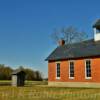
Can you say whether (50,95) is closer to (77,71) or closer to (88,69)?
(88,69)

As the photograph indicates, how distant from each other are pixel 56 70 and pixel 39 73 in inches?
1549

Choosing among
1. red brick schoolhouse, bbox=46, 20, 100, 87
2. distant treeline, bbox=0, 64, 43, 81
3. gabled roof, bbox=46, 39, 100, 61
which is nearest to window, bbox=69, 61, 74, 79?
red brick schoolhouse, bbox=46, 20, 100, 87

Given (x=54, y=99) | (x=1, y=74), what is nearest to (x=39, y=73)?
(x=1, y=74)

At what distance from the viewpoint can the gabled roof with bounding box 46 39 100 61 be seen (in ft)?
129

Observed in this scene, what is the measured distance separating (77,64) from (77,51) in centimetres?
217

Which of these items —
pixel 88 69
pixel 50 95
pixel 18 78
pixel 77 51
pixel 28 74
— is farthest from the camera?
pixel 28 74

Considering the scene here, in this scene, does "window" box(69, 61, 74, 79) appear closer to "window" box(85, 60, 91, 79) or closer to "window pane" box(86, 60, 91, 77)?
"window" box(85, 60, 91, 79)

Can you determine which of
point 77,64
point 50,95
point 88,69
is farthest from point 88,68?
point 50,95

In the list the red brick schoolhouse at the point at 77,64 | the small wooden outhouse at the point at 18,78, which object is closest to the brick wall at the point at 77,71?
the red brick schoolhouse at the point at 77,64

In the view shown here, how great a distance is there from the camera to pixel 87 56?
129 feet

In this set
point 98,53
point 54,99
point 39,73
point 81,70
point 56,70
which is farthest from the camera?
point 39,73

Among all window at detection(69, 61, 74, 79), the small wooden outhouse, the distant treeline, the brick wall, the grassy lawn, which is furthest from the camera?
the distant treeline

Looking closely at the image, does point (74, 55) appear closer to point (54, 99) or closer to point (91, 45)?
point (91, 45)

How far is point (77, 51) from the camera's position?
42.4 m
